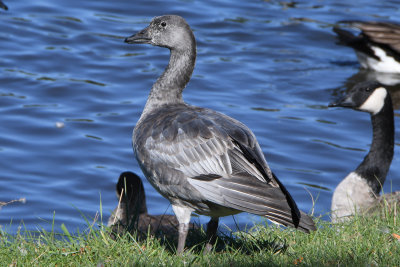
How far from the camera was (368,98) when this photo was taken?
9531mm

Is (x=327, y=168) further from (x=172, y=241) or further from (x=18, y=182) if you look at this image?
(x=172, y=241)

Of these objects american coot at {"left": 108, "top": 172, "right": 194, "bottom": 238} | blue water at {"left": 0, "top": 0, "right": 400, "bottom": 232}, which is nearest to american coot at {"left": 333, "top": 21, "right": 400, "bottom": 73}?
blue water at {"left": 0, "top": 0, "right": 400, "bottom": 232}

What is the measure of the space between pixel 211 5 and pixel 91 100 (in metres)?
5.45

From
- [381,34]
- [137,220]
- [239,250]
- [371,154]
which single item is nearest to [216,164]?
[239,250]

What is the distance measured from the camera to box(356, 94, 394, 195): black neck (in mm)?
9148

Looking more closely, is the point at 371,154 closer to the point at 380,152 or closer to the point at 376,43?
the point at 380,152

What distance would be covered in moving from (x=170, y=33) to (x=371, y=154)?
399cm

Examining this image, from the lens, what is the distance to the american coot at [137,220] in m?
5.89

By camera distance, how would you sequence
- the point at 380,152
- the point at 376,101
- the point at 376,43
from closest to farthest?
the point at 380,152 → the point at 376,101 → the point at 376,43

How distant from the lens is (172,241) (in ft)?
19.2

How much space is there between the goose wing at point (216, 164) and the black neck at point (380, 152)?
4077 millimetres

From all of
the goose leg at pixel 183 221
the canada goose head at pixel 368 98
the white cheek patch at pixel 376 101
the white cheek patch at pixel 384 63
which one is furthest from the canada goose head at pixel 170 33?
the white cheek patch at pixel 384 63

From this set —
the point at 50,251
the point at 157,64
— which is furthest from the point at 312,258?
the point at 157,64

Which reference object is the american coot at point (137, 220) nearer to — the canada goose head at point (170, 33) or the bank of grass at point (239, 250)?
the bank of grass at point (239, 250)
